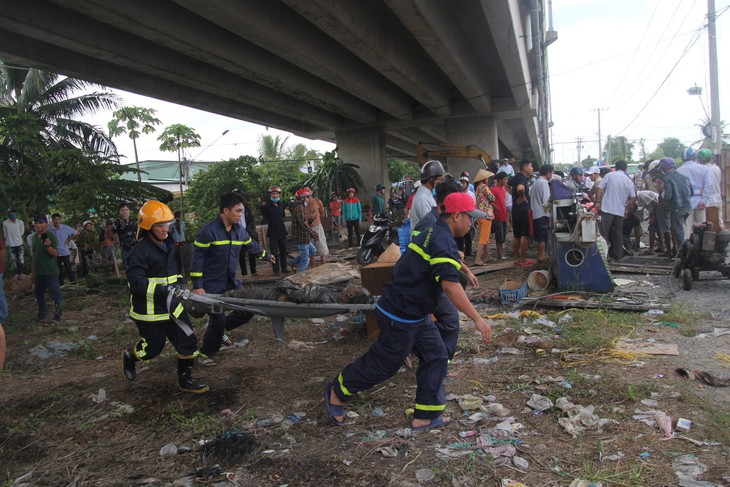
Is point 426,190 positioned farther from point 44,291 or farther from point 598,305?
point 44,291

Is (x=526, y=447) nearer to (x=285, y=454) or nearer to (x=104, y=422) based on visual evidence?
(x=285, y=454)

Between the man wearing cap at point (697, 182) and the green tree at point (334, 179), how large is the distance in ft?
39.6

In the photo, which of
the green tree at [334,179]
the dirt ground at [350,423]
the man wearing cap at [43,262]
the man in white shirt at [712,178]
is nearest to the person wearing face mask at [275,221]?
the man wearing cap at [43,262]

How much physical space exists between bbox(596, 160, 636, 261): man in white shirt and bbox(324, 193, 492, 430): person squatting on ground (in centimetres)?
571

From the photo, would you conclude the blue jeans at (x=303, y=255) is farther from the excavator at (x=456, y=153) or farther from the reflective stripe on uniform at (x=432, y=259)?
the excavator at (x=456, y=153)

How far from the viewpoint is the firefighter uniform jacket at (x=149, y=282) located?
158 inches

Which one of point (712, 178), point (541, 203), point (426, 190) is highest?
point (712, 178)

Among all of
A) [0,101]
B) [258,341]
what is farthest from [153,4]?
[0,101]

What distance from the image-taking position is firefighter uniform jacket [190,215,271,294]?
473 centimetres

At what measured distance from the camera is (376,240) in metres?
10.1

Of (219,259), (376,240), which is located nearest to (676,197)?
(376,240)

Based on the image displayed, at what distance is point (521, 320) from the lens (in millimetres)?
5883

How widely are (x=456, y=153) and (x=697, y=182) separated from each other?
9.80 m

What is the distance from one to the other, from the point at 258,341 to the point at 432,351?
9.92ft
